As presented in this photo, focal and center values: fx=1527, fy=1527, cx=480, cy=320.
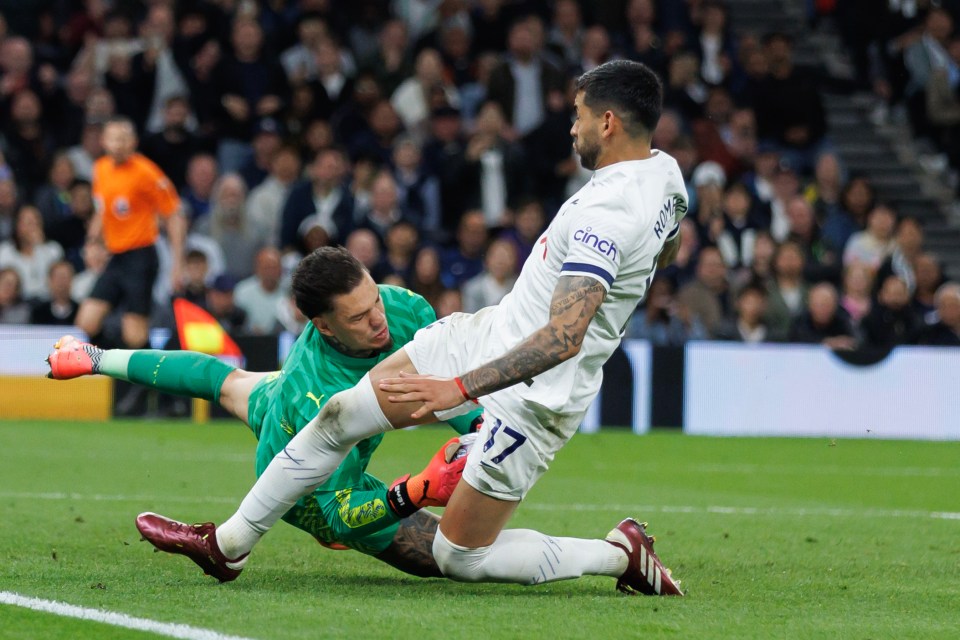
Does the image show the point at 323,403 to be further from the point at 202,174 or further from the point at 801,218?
the point at 801,218

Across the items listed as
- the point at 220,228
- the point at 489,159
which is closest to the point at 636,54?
the point at 489,159

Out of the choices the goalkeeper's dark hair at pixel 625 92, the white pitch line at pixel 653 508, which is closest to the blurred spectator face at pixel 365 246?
the white pitch line at pixel 653 508

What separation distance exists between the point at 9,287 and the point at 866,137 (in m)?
9.62

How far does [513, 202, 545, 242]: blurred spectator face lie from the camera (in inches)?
542

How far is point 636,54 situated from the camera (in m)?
16.1

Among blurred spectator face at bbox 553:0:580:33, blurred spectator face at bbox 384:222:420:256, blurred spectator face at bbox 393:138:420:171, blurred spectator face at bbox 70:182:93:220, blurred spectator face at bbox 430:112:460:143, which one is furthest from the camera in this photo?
blurred spectator face at bbox 553:0:580:33

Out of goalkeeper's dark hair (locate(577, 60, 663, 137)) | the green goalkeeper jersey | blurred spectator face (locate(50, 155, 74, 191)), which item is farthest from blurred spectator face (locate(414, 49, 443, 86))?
goalkeeper's dark hair (locate(577, 60, 663, 137))

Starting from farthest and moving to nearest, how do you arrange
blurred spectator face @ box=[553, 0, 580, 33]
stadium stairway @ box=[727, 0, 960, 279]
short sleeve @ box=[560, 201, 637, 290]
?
stadium stairway @ box=[727, 0, 960, 279] < blurred spectator face @ box=[553, 0, 580, 33] < short sleeve @ box=[560, 201, 637, 290]

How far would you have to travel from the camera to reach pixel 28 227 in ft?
43.9

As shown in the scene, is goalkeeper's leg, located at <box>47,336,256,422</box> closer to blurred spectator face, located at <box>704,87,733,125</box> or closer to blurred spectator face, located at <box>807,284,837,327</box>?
blurred spectator face, located at <box>807,284,837,327</box>

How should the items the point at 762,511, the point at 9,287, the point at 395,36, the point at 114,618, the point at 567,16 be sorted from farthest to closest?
the point at 567,16 → the point at 395,36 → the point at 9,287 → the point at 762,511 → the point at 114,618

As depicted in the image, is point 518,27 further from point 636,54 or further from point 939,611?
point 939,611

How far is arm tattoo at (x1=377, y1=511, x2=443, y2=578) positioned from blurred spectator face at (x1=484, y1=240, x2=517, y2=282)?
7.48 meters

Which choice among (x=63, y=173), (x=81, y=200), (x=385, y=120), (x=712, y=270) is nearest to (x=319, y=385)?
(x=712, y=270)
